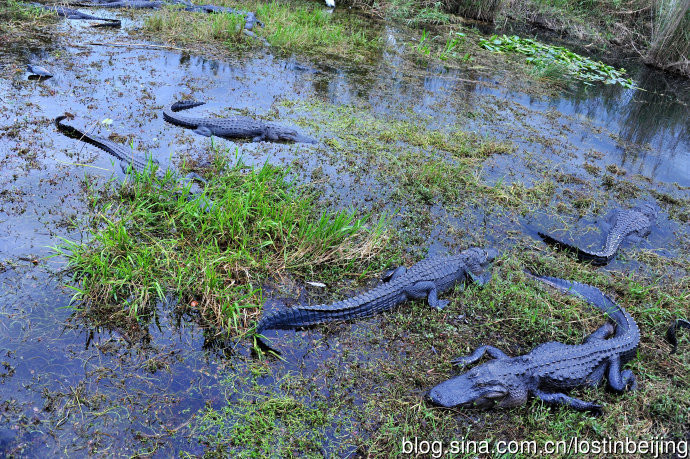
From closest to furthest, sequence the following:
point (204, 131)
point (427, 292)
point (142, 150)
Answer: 1. point (427, 292)
2. point (142, 150)
3. point (204, 131)

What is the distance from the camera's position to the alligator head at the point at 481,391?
8.98 ft

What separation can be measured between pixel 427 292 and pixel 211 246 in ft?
5.63

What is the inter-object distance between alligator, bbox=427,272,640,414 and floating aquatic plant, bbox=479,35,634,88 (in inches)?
342

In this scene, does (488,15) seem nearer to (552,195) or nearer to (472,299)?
(552,195)

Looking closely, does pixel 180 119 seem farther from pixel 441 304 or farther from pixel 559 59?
pixel 559 59

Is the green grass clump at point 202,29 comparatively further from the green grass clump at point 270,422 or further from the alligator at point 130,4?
the green grass clump at point 270,422

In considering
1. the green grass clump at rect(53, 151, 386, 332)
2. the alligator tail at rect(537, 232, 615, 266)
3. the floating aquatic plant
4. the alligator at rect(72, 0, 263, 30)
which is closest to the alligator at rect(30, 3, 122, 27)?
the alligator at rect(72, 0, 263, 30)

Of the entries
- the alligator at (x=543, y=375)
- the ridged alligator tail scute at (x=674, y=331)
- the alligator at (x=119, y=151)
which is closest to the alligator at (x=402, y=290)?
the alligator at (x=543, y=375)

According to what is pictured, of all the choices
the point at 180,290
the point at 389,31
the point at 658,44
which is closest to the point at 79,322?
the point at 180,290

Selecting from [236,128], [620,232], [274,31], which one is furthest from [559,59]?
[236,128]

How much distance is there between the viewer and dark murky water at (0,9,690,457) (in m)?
2.47

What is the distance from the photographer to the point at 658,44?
37.4ft

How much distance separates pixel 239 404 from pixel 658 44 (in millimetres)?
13430

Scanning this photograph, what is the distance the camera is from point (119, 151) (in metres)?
4.80
